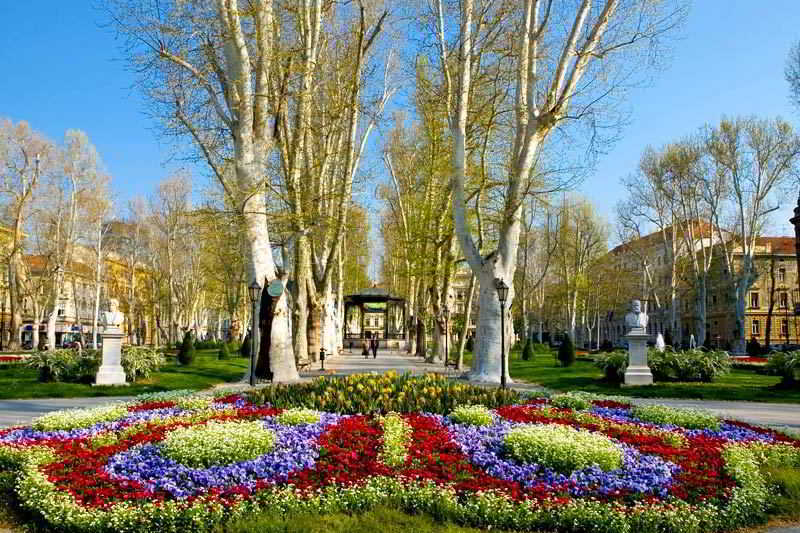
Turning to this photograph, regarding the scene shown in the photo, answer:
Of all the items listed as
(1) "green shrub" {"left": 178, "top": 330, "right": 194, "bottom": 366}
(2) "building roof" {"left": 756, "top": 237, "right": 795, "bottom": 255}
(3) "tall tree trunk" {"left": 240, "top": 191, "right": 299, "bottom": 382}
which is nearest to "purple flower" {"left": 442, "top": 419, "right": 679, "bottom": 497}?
(3) "tall tree trunk" {"left": 240, "top": 191, "right": 299, "bottom": 382}

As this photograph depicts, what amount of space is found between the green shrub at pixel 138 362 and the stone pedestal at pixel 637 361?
13970mm

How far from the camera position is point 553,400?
1073 cm

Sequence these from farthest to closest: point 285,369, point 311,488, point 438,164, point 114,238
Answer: point 114,238 → point 438,164 → point 285,369 → point 311,488

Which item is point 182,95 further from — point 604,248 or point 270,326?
point 604,248

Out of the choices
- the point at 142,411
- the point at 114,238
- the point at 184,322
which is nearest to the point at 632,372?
the point at 142,411

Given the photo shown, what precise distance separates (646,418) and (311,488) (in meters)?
5.77

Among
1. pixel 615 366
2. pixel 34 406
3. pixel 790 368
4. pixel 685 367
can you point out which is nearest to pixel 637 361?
pixel 615 366

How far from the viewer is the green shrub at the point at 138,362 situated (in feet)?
61.2

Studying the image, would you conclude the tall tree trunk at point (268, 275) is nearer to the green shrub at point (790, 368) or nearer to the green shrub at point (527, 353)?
the green shrub at point (790, 368)

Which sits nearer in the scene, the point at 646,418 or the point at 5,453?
the point at 5,453

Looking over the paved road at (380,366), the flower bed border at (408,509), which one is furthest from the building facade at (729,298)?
the flower bed border at (408,509)

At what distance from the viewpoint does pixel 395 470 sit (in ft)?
21.4

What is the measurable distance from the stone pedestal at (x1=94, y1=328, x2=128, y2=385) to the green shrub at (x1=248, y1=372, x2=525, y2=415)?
9223mm

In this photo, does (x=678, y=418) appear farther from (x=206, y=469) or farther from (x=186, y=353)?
(x=186, y=353)
